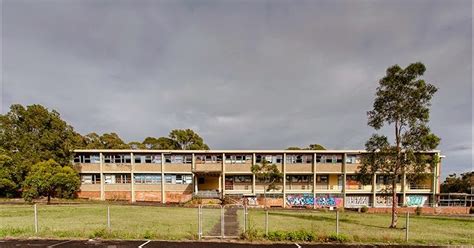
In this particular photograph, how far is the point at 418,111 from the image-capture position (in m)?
18.7

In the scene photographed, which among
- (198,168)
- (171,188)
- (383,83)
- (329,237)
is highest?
(383,83)

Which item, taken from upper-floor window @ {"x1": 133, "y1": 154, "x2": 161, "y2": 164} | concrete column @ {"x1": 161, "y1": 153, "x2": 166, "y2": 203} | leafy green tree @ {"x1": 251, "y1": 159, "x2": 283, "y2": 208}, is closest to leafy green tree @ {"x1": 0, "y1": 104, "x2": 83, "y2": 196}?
upper-floor window @ {"x1": 133, "y1": 154, "x2": 161, "y2": 164}

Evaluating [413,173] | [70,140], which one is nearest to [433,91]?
[413,173]

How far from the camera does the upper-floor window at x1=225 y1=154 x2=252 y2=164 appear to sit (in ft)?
154

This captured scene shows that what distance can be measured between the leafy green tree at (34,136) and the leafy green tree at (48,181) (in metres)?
8.31

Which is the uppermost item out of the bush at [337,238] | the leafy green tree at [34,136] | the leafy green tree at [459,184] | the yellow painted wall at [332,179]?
the leafy green tree at [34,136]

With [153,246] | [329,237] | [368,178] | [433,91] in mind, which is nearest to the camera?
[153,246]

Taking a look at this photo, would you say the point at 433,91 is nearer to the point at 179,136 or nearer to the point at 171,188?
the point at 171,188

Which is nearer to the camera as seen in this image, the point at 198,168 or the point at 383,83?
the point at 383,83

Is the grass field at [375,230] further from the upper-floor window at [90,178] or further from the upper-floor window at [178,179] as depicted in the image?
the upper-floor window at [90,178]

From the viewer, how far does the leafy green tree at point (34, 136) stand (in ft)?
139

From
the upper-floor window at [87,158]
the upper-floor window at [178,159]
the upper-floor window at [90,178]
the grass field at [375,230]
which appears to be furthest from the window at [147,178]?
the grass field at [375,230]

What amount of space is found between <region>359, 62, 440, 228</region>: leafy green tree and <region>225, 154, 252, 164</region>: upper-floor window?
28150mm

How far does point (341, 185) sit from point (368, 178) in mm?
28351
